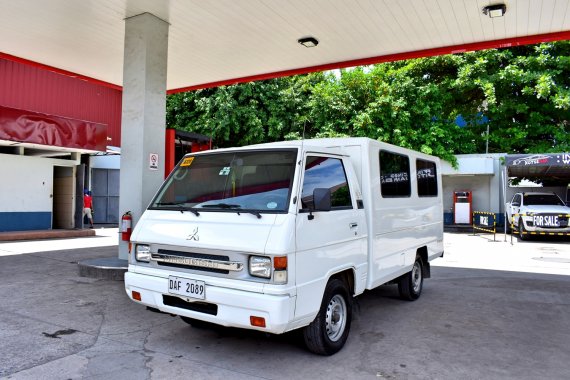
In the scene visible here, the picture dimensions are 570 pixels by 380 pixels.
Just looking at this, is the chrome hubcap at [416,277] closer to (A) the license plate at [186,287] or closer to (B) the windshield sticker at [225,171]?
(B) the windshield sticker at [225,171]

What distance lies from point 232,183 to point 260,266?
114cm

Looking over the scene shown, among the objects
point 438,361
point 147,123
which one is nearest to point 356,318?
point 438,361

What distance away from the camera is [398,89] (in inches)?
816

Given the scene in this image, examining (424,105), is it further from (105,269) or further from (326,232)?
(326,232)

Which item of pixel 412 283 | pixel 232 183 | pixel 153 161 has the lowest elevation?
pixel 412 283

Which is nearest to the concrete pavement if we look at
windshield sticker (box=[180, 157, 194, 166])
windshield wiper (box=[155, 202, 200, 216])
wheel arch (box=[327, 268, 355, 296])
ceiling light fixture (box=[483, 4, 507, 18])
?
wheel arch (box=[327, 268, 355, 296])

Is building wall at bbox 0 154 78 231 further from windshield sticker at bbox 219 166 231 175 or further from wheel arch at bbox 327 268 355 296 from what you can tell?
wheel arch at bbox 327 268 355 296

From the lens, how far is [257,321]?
12.0 ft

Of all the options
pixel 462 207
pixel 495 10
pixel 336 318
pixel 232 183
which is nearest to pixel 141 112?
pixel 232 183

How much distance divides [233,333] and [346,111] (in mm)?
17808

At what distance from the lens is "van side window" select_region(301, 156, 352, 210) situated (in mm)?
4246

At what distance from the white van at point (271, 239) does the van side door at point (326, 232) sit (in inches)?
0.4

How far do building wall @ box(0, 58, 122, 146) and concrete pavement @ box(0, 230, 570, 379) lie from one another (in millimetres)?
13520

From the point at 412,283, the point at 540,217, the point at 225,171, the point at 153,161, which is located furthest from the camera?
the point at 540,217
